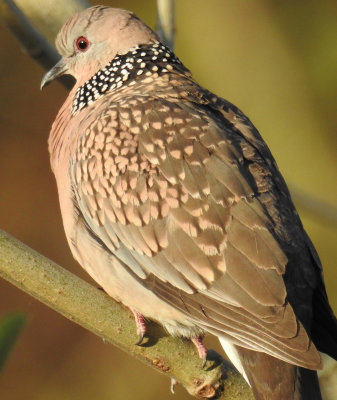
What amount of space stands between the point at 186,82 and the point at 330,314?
50.9 inches

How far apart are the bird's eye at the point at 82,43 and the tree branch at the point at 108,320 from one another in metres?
1.57

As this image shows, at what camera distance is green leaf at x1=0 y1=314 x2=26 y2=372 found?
9.36 ft

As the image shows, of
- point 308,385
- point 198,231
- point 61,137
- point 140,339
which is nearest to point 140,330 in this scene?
point 140,339

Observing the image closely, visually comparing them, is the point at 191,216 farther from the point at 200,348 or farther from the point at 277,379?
the point at 277,379

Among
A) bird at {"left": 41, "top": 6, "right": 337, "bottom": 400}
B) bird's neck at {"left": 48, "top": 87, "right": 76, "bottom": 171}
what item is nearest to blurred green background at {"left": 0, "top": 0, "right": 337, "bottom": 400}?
bird's neck at {"left": 48, "top": 87, "right": 76, "bottom": 171}

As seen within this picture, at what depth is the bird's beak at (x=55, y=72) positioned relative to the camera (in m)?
5.01

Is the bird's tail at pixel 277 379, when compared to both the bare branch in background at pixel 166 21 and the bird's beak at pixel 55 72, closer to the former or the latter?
the bare branch in background at pixel 166 21

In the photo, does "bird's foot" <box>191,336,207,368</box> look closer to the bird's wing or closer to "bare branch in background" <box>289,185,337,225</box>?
the bird's wing

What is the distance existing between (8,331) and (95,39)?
94.5 inches

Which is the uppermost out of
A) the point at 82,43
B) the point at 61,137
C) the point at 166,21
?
the point at 166,21

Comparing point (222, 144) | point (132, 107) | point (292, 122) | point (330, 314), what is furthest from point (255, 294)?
point (292, 122)

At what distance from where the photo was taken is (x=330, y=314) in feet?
13.3

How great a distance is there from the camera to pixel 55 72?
16.7 feet

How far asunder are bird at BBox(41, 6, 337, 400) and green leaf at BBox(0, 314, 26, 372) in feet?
3.08
